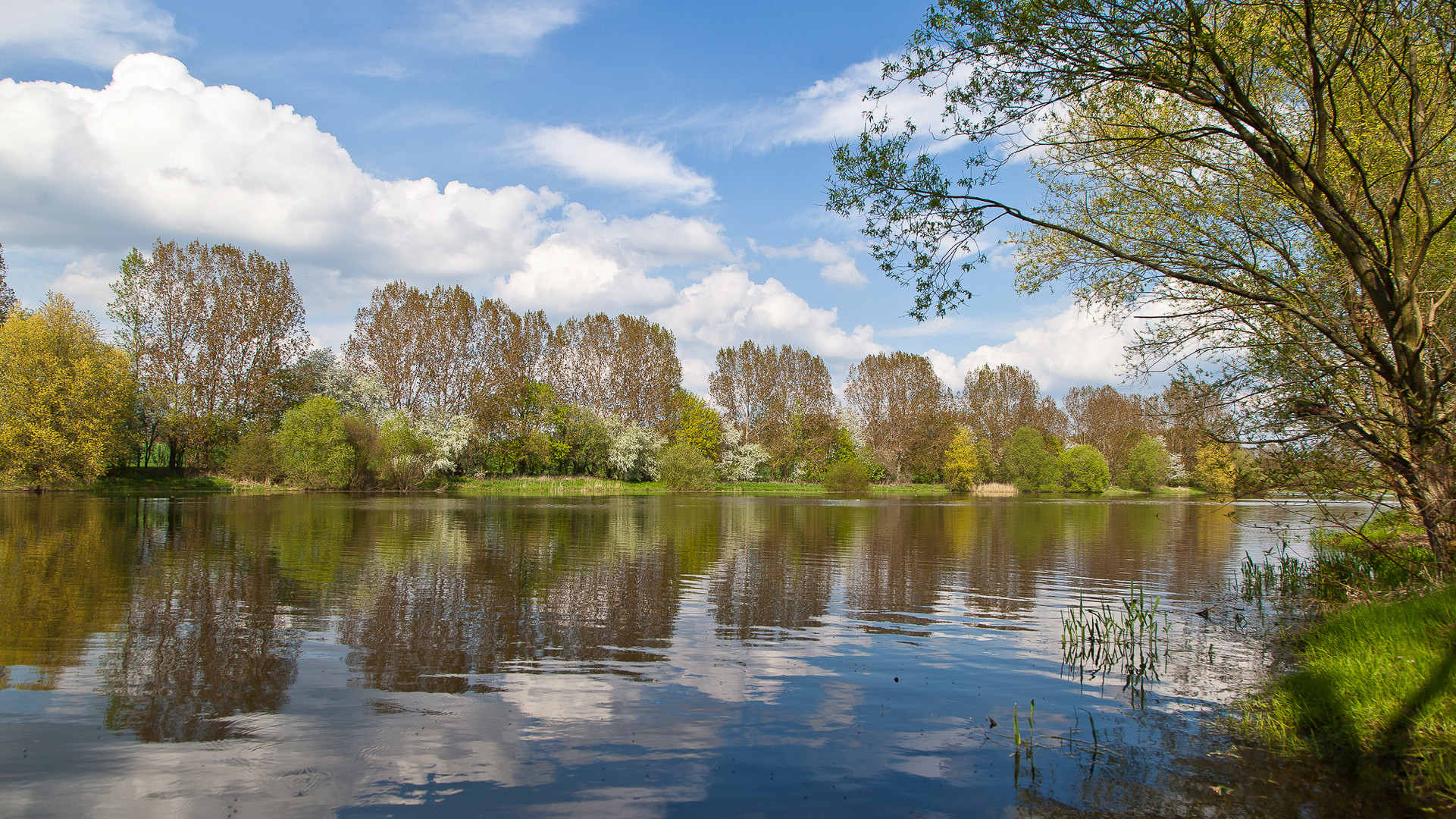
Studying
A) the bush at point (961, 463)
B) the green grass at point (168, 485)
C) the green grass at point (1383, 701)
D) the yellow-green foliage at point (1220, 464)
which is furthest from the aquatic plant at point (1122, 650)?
the bush at point (961, 463)

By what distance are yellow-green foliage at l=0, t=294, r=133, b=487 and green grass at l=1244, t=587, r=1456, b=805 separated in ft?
186

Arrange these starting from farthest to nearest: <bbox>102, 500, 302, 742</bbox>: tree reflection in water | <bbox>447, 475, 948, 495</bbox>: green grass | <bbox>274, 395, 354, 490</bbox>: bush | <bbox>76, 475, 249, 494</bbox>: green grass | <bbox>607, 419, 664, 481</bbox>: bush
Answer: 1. <bbox>607, 419, 664, 481</bbox>: bush
2. <bbox>447, 475, 948, 495</bbox>: green grass
3. <bbox>274, 395, 354, 490</bbox>: bush
4. <bbox>76, 475, 249, 494</bbox>: green grass
5. <bbox>102, 500, 302, 742</bbox>: tree reflection in water

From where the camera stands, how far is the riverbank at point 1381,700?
578 cm

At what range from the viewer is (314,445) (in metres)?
53.0

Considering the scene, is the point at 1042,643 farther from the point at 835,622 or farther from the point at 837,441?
the point at 837,441

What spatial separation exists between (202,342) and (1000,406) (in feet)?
284

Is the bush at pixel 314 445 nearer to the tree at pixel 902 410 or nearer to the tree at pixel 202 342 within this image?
the tree at pixel 202 342

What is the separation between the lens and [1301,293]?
33.6 ft

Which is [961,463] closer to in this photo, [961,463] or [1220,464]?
[961,463]

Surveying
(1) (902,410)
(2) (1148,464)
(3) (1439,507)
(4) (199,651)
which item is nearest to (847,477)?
(1) (902,410)

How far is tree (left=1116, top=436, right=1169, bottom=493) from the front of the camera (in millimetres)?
83000

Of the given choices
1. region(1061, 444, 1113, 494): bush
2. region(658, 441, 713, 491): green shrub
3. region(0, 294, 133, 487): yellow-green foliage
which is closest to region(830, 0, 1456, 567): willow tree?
region(0, 294, 133, 487): yellow-green foliage

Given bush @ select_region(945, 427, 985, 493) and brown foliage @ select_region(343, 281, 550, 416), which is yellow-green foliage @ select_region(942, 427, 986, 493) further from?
brown foliage @ select_region(343, 281, 550, 416)

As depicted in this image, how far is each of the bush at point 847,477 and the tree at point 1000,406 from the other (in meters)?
22.0
